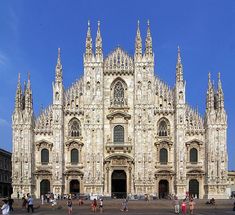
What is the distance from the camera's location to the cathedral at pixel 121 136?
72125 millimetres

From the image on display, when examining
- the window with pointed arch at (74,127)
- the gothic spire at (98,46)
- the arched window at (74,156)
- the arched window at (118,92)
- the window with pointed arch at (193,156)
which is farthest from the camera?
the gothic spire at (98,46)

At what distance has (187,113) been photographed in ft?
242

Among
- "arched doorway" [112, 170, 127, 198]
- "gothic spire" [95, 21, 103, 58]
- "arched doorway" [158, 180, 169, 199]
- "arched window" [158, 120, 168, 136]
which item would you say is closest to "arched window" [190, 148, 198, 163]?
"arched window" [158, 120, 168, 136]

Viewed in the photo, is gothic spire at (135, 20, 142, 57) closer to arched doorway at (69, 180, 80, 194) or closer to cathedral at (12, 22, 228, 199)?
cathedral at (12, 22, 228, 199)

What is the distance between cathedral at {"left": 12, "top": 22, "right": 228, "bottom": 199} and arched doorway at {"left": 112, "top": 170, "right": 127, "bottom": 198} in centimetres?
14

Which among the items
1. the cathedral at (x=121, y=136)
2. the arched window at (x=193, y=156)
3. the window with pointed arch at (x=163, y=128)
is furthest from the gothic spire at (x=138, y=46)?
the arched window at (x=193, y=156)

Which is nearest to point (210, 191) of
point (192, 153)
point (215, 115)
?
point (192, 153)

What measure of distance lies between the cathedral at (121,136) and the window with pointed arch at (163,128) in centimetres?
14

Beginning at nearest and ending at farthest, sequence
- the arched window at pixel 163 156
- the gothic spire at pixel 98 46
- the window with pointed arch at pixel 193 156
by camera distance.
Result: the window with pointed arch at pixel 193 156
the arched window at pixel 163 156
the gothic spire at pixel 98 46

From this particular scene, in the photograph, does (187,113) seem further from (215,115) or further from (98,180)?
(98,180)

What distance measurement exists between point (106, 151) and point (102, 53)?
13.7 m

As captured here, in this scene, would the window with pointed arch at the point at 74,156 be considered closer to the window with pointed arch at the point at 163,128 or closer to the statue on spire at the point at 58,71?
the statue on spire at the point at 58,71

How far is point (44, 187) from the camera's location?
73.8 metres

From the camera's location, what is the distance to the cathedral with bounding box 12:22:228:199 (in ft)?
237
